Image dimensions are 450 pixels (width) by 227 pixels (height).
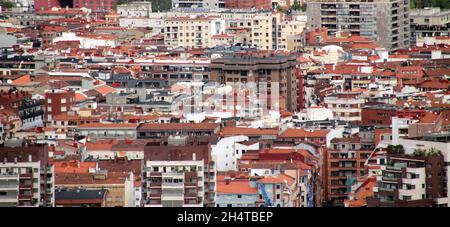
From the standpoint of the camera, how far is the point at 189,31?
54438 mm

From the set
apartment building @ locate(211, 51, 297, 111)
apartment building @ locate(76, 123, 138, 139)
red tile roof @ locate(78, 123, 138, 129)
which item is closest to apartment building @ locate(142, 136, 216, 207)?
apartment building @ locate(76, 123, 138, 139)

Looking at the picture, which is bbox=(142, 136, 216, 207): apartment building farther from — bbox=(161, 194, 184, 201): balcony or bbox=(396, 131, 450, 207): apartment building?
bbox=(396, 131, 450, 207): apartment building

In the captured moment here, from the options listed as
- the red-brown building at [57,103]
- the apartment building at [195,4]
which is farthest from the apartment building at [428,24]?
the red-brown building at [57,103]

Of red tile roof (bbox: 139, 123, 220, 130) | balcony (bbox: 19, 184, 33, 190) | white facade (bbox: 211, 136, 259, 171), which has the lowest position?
red tile roof (bbox: 139, 123, 220, 130)

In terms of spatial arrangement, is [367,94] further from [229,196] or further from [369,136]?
[229,196]

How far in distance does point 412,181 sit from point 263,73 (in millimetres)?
24096

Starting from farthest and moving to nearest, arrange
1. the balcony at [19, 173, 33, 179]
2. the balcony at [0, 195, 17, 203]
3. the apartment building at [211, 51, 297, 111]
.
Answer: the apartment building at [211, 51, 297, 111]
the balcony at [19, 173, 33, 179]
the balcony at [0, 195, 17, 203]

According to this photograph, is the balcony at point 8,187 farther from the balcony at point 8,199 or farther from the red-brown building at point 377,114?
the red-brown building at point 377,114

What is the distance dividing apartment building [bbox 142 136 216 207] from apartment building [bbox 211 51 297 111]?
742 inches

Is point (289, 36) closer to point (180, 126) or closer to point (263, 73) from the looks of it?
point (263, 73)

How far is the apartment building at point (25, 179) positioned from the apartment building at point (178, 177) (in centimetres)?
122

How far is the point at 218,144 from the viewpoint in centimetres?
2569

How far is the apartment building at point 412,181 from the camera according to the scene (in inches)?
623

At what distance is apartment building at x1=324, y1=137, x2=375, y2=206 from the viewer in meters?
24.6
